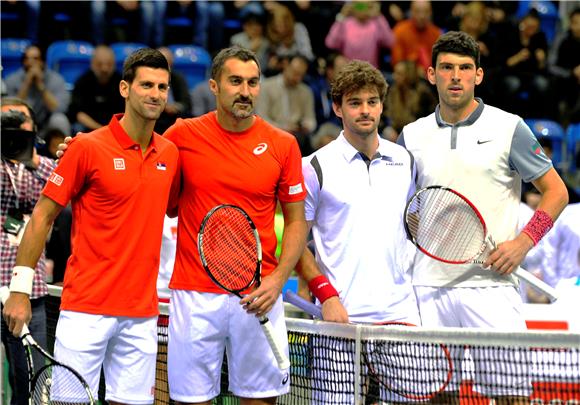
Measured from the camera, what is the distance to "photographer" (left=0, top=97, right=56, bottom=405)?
718 centimetres

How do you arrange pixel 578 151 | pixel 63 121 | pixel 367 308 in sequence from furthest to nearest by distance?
pixel 578 151 < pixel 63 121 < pixel 367 308

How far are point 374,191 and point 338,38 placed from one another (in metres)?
9.12

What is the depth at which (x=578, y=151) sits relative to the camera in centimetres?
1438

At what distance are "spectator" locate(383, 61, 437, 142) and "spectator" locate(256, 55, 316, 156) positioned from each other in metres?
1.01

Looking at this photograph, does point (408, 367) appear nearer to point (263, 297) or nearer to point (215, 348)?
point (263, 297)

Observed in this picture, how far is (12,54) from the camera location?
46.2 feet

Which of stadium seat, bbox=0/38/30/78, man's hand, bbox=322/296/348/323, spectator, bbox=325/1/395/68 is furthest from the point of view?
spectator, bbox=325/1/395/68

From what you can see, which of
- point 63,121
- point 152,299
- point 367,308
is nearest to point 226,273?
point 152,299

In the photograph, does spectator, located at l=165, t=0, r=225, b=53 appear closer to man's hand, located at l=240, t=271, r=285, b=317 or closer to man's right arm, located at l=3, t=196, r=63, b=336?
man's right arm, located at l=3, t=196, r=63, b=336

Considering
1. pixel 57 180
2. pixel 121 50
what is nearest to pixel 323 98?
pixel 121 50

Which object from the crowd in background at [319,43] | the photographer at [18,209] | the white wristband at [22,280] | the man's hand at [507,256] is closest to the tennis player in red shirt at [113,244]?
the white wristband at [22,280]

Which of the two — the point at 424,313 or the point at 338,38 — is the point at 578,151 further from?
the point at 424,313

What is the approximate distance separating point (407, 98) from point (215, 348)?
791 cm

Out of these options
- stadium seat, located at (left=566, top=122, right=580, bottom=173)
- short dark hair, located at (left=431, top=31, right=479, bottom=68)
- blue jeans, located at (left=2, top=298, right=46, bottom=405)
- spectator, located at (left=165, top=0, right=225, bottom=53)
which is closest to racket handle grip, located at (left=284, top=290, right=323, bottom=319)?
short dark hair, located at (left=431, top=31, right=479, bottom=68)
